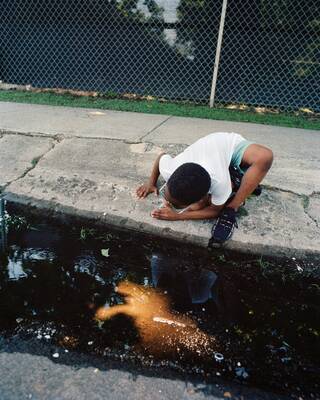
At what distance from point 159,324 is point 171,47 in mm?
4174

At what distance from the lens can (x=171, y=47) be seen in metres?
5.03

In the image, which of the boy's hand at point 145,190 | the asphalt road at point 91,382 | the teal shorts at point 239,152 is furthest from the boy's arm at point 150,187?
the asphalt road at point 91,382

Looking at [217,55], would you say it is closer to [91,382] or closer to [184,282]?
[184,282]

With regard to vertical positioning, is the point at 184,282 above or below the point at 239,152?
below

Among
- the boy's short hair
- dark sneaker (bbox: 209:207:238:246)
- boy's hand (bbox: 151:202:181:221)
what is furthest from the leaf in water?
dark sneaker (bbox: 209:207:238:246)

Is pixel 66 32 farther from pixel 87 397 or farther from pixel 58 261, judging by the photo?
pixel 87 397

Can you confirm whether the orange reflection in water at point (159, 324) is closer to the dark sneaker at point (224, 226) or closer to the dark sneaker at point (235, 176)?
the dark sneaker at point (224, 226)

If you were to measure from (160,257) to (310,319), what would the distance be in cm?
93

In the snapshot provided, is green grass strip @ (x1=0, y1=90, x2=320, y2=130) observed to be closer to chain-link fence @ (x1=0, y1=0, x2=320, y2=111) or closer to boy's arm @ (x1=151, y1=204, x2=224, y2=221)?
chain-link fence @ (x1=0, y1=0, x2=320, y2=111)

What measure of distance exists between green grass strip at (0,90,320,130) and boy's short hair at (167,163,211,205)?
2.63 m

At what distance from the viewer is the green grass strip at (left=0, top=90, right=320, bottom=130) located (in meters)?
4.69

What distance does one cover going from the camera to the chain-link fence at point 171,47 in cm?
469

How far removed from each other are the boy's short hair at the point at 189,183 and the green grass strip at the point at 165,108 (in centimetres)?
263

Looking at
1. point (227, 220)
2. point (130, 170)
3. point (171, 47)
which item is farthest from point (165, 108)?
point (227, 220)
